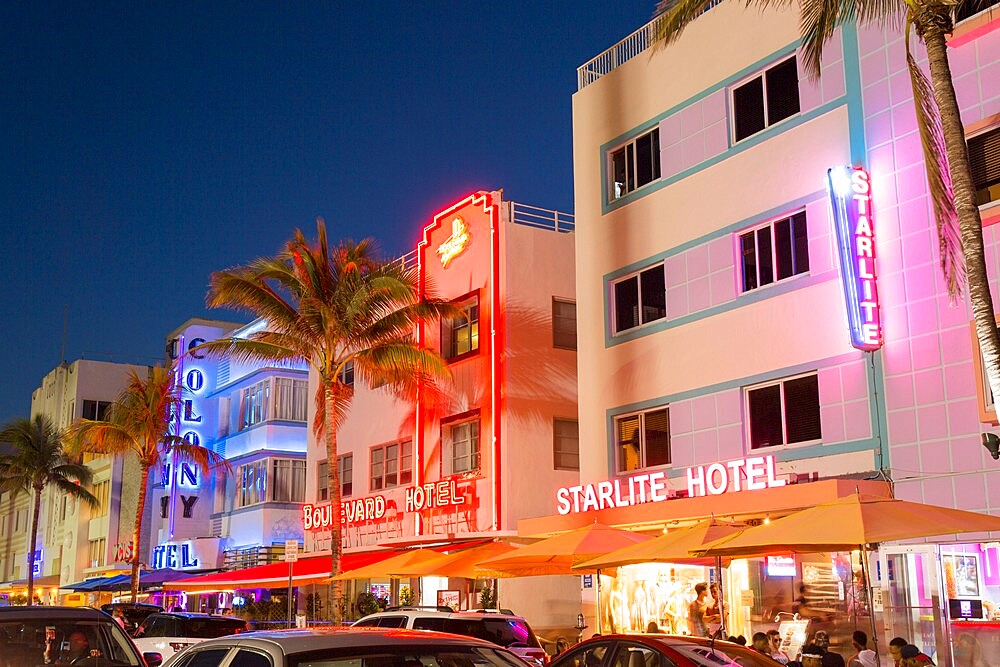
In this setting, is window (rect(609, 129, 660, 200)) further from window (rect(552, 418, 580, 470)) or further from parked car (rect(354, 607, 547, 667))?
parked car (rect(354, 607, 547, 667))

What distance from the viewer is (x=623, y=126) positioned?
25.7 meters

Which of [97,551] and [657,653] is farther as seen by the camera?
[97,551]

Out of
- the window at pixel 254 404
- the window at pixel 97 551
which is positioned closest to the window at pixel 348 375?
the window at pixel 254 404

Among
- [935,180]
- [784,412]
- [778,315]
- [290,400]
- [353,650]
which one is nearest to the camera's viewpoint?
[353,650]

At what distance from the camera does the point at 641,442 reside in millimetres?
23984

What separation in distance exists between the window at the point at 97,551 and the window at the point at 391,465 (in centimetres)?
3158

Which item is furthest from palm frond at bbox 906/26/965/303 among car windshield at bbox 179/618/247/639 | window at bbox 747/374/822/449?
car windshield at bbox 179/618/247/639

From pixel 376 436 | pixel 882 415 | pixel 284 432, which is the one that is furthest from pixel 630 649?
pixel 284 432

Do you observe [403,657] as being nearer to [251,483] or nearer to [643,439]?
[643,439]

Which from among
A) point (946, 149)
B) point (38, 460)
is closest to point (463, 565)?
point (946, 149)

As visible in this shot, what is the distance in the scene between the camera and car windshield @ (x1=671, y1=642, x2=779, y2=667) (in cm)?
1117

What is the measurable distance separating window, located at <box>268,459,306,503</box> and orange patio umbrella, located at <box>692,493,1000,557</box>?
30.5 metres

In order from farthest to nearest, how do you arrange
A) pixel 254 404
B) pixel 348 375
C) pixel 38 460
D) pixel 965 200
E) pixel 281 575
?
pixel 38 460 < pixel 254 404 < pixel 348 375 < pixel 281 575 < pixel 965 200

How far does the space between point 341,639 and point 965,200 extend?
33.0 feet
